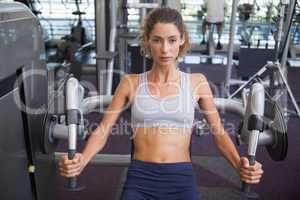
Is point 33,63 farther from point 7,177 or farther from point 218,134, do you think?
point 218,134

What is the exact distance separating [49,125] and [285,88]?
8.17ft

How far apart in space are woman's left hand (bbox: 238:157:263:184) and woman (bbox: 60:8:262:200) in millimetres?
149

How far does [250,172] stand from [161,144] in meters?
0.39

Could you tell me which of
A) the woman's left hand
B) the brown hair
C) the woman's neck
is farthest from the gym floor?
the woman's left hand

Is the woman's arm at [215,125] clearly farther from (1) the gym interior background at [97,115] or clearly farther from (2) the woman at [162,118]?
(1) the gym interior background at [97,115]

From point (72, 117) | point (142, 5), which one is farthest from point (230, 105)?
point (142, 5)

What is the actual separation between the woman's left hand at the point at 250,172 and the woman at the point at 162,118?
0.15 m

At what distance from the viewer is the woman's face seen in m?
1.23

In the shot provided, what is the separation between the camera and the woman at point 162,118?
1.27 metres

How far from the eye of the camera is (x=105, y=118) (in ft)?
4.52

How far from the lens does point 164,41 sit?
1.23 meters

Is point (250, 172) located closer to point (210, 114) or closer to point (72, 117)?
point (210, 114)

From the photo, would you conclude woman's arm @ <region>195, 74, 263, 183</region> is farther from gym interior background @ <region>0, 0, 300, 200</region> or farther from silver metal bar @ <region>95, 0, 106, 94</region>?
silver metal bar @ <region>95, 0, 106, 94</region>

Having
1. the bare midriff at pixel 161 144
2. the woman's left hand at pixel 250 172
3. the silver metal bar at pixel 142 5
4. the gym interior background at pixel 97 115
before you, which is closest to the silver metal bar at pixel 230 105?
the gym interior background at pixel 97 115
